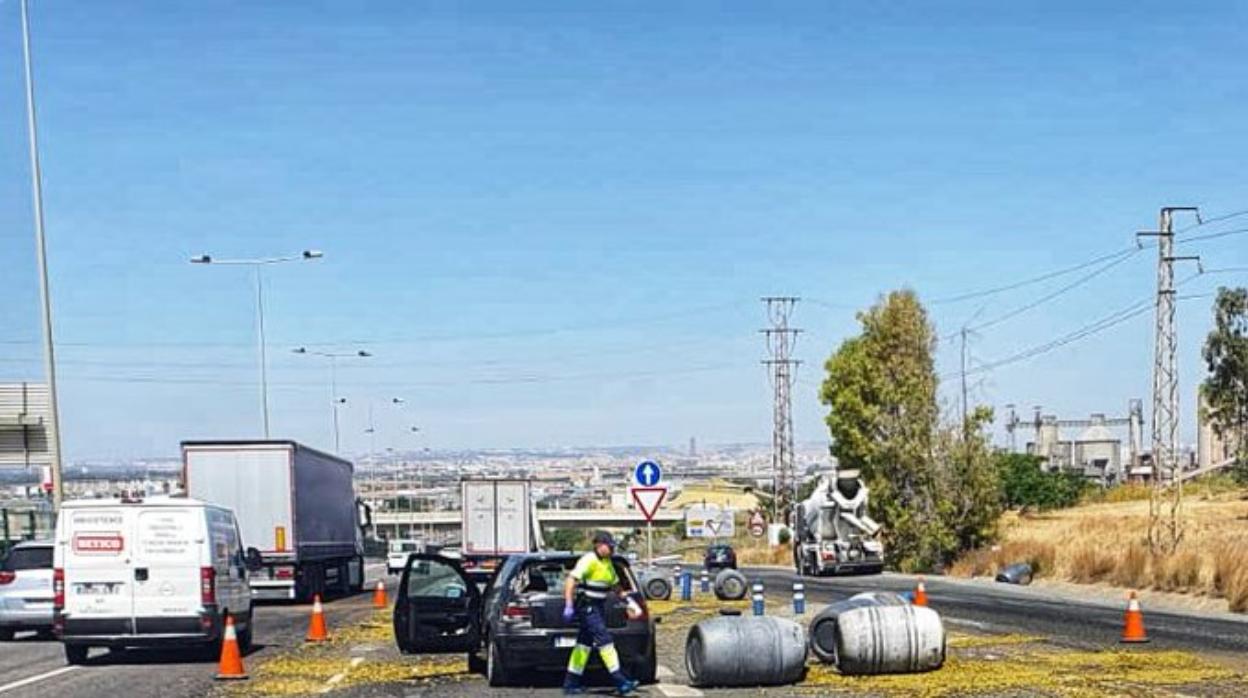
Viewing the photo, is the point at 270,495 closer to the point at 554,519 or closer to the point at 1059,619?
the point at 1059,619

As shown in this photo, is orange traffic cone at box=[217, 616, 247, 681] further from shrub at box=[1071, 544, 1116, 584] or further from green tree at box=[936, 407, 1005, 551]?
green tree at box=[936, 407, 1005, 551]

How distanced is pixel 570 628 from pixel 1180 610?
20237 millimetres

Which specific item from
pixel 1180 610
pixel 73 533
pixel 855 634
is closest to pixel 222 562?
pixel 73 533

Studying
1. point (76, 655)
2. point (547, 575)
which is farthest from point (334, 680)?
point (76, 655)

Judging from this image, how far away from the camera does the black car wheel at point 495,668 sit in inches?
685

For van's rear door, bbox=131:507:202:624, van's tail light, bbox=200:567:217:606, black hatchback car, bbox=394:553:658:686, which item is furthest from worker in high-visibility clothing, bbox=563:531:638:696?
van's rear door, bbox=131:507:202:624

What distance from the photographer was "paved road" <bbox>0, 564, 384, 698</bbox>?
58.5 feet

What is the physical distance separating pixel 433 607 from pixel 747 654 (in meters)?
5.93

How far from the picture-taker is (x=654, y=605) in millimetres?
36125

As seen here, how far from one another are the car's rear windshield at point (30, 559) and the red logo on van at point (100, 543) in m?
7.12

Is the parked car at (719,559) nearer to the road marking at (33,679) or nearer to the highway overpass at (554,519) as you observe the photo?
the road marking at (33,679)

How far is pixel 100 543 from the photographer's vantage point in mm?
20453

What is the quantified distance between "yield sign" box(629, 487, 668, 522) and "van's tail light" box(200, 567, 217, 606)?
13.1 m

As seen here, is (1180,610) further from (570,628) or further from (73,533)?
(73,533)
